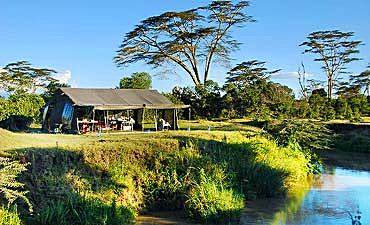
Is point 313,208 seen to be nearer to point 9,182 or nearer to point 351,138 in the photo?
point 9,182

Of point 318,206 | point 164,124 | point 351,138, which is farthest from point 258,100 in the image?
point 318,206

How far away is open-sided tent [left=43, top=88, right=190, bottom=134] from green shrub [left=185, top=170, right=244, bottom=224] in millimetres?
10428

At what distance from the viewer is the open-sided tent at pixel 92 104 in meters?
21.9

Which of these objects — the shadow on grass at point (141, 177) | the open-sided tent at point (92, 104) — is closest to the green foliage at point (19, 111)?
the open-sided tent at point (92, 104)

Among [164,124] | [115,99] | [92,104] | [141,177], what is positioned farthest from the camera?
[164,124]

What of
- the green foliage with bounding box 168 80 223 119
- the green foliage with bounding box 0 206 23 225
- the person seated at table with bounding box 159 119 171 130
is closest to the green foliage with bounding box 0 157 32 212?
the green foliage with bounding box 0 206 23 225

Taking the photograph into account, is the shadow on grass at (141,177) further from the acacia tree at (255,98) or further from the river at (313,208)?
the acacia tree at (255,98)

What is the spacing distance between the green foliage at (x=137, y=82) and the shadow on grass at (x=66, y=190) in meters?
21.7

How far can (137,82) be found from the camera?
34125 millimetres

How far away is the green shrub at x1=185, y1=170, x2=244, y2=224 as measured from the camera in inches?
458

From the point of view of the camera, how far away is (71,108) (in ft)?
72.6

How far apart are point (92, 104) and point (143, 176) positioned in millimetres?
9381

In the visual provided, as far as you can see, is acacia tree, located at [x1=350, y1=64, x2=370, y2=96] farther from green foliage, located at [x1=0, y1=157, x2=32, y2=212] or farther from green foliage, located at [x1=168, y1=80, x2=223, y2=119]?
green foliage, located at [x1=0, y1=157, x2=32, y2=212]

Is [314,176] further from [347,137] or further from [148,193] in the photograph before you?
[347,137]
